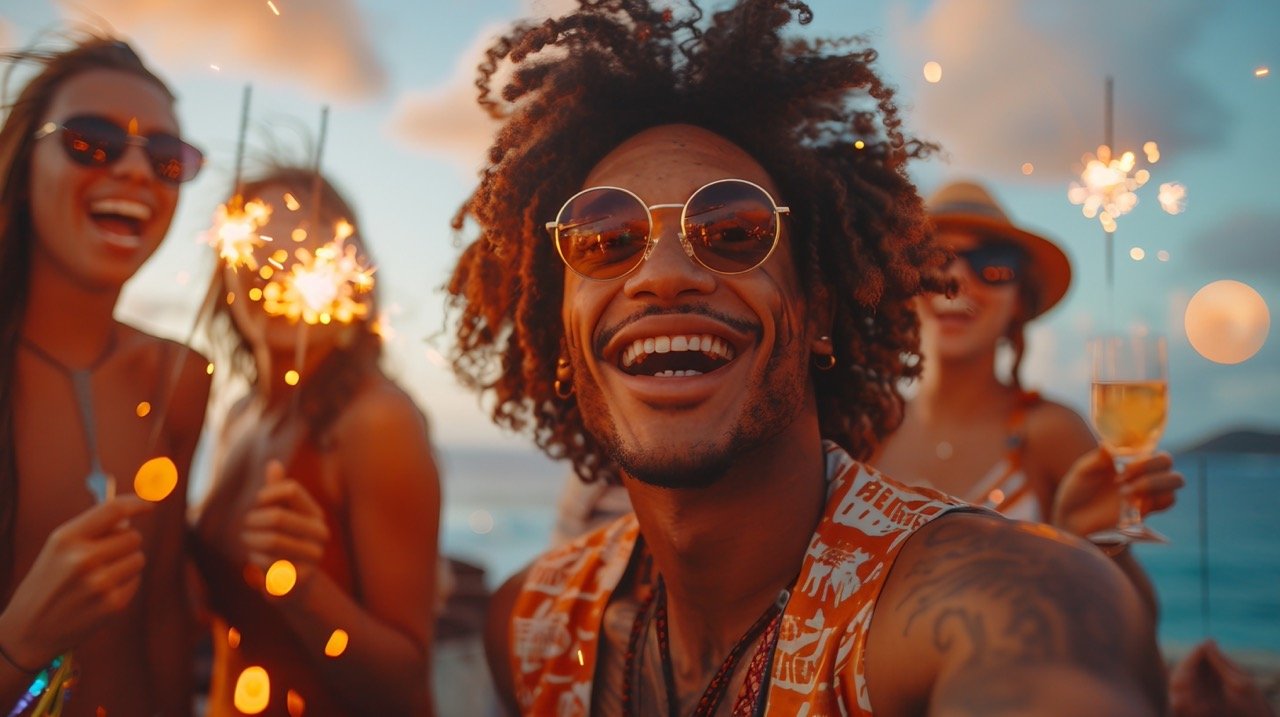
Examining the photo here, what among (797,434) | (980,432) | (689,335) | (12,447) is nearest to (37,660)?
(12,447)

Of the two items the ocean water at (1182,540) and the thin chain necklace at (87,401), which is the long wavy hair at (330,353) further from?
the ocean water at (1182,540)

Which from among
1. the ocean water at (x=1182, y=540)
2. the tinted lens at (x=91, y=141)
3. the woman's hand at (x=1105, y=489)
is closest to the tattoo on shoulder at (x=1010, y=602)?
the woman's hand at (x=1105, y=489)

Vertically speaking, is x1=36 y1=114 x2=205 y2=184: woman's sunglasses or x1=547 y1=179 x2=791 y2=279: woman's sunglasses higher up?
x1=36 y1=114 x2=205 y2=184: woman's sunglasses

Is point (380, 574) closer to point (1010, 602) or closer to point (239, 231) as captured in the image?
point (239, 231)

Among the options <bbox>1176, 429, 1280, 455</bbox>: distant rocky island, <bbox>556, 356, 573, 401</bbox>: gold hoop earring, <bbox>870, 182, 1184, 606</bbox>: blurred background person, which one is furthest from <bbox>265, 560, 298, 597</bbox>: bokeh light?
<bbox>1176, 429, 1280, 455</bbox>: distant rocky island

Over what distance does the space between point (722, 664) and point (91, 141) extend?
7.66 feet

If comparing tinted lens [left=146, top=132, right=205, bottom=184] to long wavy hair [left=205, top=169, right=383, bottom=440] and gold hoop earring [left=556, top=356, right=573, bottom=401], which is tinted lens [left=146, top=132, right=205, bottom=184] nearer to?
long wavy hair [left=205, top=169, right=383, bottom=440]

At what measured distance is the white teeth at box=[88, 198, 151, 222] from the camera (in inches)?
107

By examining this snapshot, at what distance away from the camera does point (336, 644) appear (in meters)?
2.96

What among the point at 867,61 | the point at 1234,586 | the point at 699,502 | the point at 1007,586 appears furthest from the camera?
the point at 1234,586

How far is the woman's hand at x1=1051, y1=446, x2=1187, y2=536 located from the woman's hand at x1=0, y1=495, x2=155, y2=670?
317cm

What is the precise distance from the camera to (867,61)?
286 cm

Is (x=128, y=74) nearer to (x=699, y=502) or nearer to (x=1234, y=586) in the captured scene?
(x=699, y=502)

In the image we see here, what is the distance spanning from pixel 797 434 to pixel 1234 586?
95.0 ft
